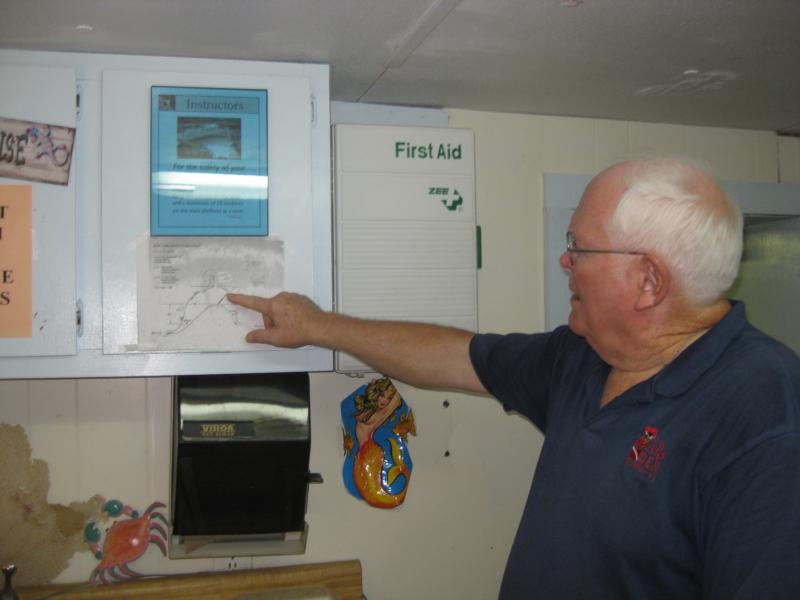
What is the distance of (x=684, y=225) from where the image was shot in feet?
3.27

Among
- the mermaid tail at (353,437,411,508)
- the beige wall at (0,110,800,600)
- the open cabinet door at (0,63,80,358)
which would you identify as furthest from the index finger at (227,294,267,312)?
the mermaid tail at (353,437,411,508)

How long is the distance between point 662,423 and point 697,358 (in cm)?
11

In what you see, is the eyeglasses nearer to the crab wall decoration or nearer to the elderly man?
the elderly man

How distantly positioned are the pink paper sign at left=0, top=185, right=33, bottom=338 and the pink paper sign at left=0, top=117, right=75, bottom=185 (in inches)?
1.4

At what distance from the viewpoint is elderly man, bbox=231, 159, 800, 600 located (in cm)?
83

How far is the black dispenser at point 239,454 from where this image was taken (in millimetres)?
1417

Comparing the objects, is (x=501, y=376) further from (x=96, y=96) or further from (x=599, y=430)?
(x=96, y=96)

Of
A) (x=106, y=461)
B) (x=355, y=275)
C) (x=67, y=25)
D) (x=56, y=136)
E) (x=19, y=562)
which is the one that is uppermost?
(x=67, y=25)

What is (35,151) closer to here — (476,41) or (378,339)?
(378,339)

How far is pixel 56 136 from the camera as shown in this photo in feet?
4.27

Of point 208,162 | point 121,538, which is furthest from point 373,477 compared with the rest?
point 208,162

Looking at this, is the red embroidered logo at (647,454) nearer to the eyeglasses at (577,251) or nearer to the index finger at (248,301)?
the eyeglasses at (577,251)

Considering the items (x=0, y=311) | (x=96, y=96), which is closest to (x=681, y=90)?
(x=96, y=96)

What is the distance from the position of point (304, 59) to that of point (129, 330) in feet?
2.16
